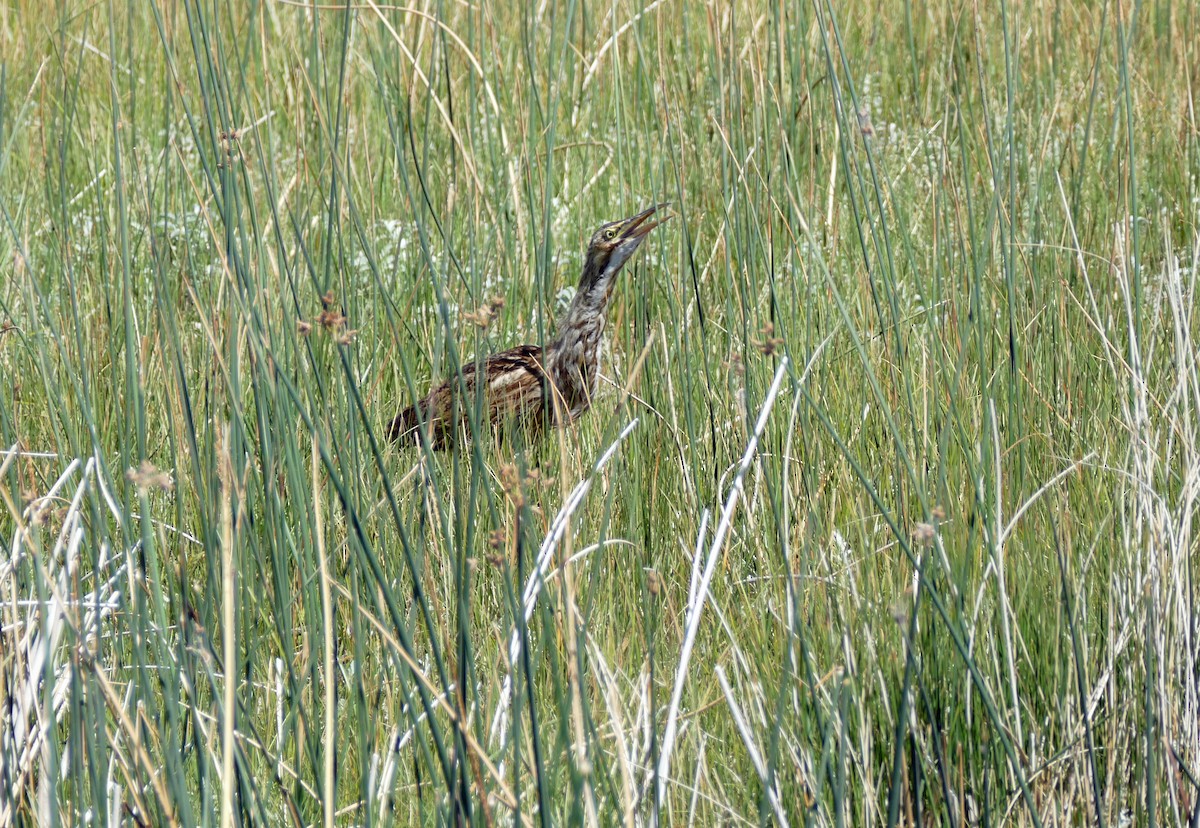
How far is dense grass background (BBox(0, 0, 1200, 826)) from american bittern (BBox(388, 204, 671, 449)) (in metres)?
0.06

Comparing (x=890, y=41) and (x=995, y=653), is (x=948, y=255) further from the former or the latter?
(x=890, y=41)

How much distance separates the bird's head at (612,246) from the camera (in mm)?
3375

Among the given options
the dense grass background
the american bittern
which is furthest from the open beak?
the dense grass background

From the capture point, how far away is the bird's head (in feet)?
11.1

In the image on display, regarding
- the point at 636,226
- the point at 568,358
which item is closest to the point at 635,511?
the point at 636,226

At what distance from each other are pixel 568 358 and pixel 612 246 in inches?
15.6

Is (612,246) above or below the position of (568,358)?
above

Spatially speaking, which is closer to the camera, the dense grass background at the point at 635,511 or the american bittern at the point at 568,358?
the dense grass background at the point at 635,511

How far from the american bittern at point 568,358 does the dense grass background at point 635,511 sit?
65 millimetres

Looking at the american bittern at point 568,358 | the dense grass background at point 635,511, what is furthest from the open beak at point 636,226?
the dense grass background at point 635,511

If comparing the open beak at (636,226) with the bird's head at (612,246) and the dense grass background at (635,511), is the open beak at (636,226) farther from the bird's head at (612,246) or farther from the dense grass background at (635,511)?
the dense grass background at (635,511)

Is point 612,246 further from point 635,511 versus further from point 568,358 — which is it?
point 635,511

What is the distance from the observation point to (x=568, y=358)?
3.71 m

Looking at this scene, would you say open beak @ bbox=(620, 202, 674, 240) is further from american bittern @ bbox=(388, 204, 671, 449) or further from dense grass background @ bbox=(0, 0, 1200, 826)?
dense grass background @ bbox=(0, 0, 1200, 826)
